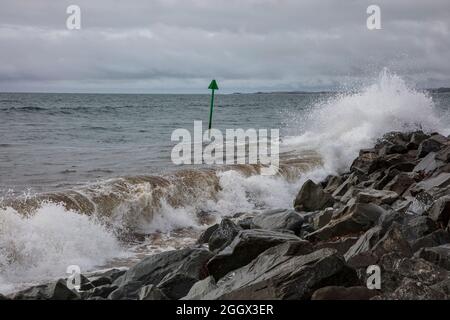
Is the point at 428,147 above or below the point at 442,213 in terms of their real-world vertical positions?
above

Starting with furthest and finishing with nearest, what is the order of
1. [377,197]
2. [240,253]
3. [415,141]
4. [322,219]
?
[415,141], [377,197], [322,219], [240,253]

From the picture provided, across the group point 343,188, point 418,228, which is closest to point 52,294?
point 418,228

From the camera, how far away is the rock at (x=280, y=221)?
799 cm

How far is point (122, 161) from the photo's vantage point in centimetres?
1645

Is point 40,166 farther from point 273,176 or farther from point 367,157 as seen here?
point 367,157

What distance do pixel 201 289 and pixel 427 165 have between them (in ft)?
26.3

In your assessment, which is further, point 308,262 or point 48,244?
point 48,244

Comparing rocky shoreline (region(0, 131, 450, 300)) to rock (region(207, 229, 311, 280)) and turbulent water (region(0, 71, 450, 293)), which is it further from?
turbulent water (region(0, 71, 450, 293))

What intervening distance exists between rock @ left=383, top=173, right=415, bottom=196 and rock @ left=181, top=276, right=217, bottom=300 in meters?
5.99

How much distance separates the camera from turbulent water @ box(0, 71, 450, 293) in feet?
28.2

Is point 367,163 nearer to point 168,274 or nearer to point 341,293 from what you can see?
point 168,274

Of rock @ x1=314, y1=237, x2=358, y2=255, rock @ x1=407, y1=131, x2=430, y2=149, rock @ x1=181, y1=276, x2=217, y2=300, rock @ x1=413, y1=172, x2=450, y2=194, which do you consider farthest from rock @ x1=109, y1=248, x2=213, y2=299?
rock @ x1=407, y1=131, x2=430, y2=149

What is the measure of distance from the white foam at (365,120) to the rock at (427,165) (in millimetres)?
5754

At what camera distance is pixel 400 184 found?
10.3 meters
